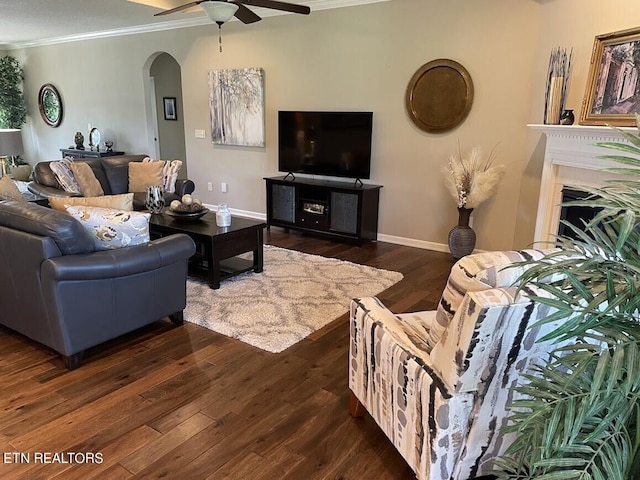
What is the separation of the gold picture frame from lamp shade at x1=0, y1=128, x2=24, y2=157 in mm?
5610

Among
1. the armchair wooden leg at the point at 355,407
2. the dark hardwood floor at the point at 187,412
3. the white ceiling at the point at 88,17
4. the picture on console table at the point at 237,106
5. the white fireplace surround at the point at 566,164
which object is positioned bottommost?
the dark hardwood floor at the point at 187,412

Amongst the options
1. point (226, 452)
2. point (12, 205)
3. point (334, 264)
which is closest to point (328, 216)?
point (334, 264)

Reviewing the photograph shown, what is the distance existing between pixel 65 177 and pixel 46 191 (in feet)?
0.98

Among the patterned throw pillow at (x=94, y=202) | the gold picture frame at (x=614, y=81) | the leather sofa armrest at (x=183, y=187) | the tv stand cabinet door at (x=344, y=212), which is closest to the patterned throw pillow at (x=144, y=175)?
Result: the leather sofa armrest at (x=183, y=187)

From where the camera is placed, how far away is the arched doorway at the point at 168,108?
809 cm

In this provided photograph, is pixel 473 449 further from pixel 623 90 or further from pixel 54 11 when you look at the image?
pixel 54 11

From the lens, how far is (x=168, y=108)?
8.34 m

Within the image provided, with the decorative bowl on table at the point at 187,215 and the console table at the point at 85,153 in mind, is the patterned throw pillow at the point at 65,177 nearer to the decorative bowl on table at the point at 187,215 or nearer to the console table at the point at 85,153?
the decorative bowl on table at the point at 187,215

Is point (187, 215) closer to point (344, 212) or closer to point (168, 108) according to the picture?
point (344, 212)

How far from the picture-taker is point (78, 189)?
544 centimetres

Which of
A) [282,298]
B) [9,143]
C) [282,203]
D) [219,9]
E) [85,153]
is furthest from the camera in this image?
[85,153]

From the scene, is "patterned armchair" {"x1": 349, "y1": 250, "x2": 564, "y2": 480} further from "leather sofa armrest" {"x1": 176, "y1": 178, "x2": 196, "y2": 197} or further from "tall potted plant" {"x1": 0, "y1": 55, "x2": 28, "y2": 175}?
"tall potted plant" {"x1": 0, "y1": 55, "x2": 28, "y2": 175}

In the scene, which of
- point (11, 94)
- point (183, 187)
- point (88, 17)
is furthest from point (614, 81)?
point (11, 94)

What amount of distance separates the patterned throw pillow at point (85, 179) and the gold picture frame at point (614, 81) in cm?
501
